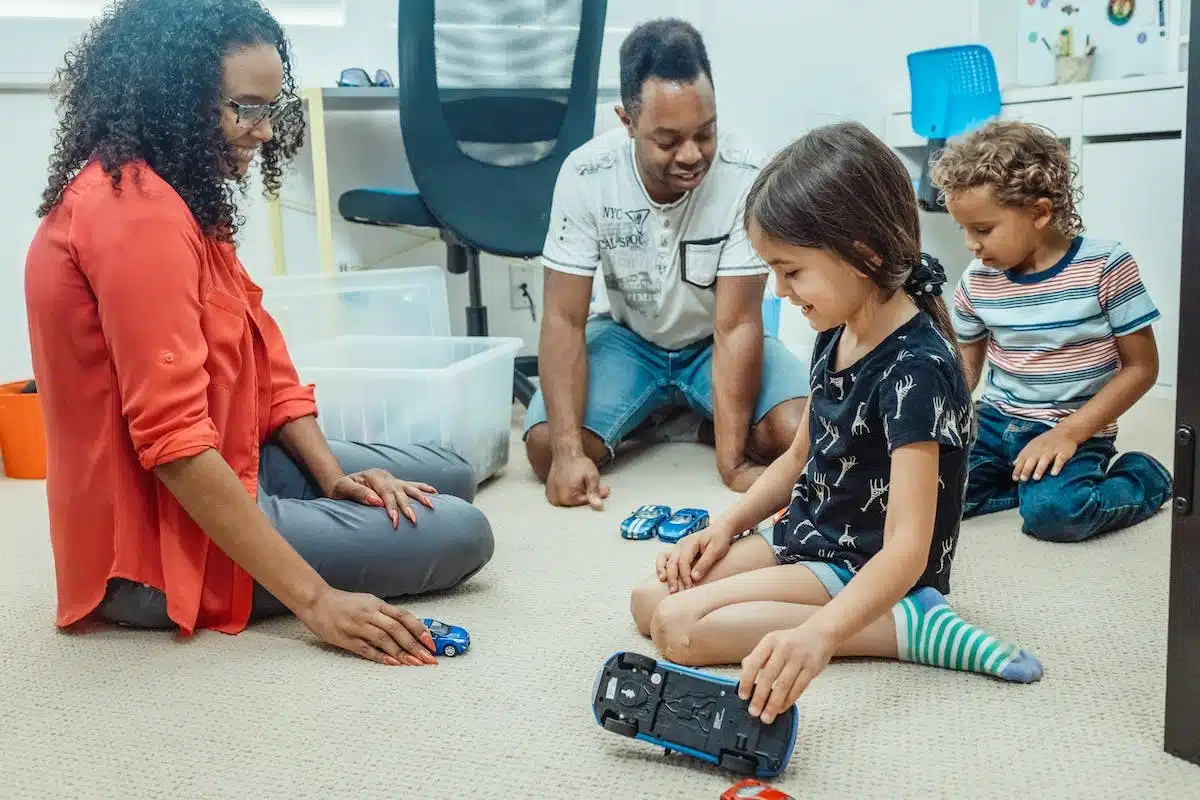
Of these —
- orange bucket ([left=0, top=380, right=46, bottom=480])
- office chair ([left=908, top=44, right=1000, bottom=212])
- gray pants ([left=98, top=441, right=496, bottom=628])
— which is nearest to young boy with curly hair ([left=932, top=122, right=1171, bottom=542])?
gray pants ([left=98, top=441, right=496, bottom=628])

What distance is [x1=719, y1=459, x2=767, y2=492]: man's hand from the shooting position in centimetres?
180

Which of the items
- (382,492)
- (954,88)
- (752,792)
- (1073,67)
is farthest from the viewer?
(1073,67)

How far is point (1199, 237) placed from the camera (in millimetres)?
833

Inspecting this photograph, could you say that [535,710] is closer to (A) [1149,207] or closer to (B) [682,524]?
(B) [682,524]

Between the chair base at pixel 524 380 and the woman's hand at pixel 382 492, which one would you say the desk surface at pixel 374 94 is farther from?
the woman's hand at pixel 382 492

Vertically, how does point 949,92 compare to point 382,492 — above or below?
above

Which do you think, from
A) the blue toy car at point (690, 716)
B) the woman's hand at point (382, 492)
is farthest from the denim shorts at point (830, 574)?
the woman's hand at point (382, 492)

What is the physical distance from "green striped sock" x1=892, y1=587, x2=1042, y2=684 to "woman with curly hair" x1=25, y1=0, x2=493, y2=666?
49cm

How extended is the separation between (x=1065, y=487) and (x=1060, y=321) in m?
0.24

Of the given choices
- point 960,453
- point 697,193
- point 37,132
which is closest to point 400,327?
point 697,193

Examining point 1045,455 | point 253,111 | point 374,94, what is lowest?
point 1045,455

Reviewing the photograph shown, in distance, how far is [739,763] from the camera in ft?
2.98

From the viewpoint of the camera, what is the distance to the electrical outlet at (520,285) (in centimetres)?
292

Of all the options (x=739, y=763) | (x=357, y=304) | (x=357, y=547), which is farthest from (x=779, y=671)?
(x=357, y=304)
